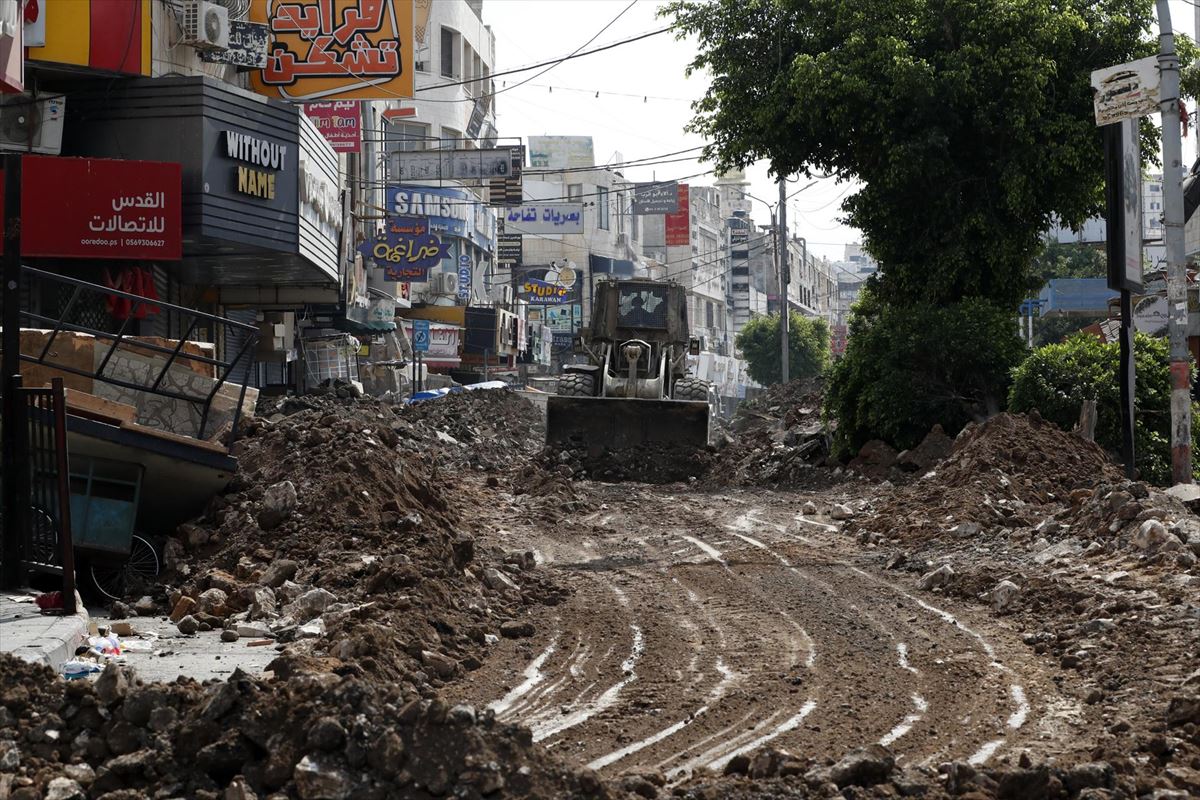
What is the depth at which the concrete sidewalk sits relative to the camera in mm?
7602

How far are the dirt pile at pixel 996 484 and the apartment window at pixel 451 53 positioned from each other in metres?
56.8

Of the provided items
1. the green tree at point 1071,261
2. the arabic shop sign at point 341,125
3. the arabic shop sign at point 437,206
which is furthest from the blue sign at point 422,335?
the green tree at point 1071,261

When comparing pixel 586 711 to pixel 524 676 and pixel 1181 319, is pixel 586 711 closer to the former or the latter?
pixel 524 676

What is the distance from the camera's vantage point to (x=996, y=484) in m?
16.8

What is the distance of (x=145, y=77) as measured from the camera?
23.1 meters

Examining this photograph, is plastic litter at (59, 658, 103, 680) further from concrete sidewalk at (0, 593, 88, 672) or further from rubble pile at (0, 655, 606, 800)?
rubble pile at (0, 655, 606, 800)

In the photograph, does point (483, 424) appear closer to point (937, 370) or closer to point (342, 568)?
point (937, 370)

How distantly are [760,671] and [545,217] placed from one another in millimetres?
89156

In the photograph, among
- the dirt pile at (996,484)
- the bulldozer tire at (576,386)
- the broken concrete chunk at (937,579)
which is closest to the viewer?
the broken concrete chunk at (937,579)

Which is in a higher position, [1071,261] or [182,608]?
[1071,261]

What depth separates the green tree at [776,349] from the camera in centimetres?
9519

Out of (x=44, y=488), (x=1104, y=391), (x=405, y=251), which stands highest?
(x=405, y=251)

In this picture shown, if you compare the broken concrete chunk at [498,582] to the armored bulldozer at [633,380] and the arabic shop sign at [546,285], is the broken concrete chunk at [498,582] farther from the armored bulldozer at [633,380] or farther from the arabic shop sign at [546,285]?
the arabic shop sign at [546,285]

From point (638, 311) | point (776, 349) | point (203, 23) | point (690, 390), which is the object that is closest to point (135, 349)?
point (203, 23)
